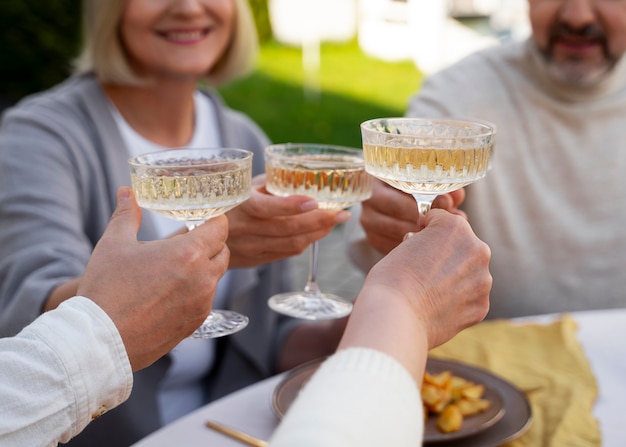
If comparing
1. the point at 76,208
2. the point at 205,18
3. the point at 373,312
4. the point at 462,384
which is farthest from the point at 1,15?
the point at 373,312

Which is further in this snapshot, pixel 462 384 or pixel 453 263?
pixel 462 384

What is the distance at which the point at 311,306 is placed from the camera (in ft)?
5.94

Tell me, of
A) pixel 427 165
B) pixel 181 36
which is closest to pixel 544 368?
pixel 427 165

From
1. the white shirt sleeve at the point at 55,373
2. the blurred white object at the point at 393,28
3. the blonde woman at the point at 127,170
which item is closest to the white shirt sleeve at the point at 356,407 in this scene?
the white shirt sleeve at the point at 55,373

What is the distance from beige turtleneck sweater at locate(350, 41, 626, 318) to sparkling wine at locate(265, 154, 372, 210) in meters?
1.29

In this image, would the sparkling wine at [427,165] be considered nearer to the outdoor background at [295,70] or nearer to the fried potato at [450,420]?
the fried potato at [450,420]

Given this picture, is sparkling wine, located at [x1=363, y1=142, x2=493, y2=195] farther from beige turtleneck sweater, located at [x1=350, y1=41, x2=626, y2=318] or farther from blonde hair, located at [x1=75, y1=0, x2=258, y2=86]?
beige turtleneck sweater, located at [x1=350, y1=41, x2=626, y2=318]

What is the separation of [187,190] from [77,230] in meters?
0.95

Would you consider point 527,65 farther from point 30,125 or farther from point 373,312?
point 373,312

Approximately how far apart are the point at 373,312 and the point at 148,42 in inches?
73.3

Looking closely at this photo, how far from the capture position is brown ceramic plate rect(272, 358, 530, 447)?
1.56 metres

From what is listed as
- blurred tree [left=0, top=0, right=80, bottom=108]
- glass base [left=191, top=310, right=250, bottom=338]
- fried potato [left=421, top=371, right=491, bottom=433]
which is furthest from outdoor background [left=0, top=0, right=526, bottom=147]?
fried potato [left=421, top=371, right=491, bottom=433]

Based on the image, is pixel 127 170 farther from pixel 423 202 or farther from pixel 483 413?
pixel 483 413

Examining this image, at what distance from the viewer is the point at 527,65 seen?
3086 mm
